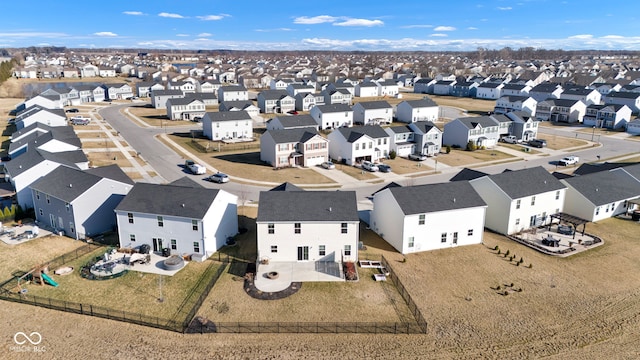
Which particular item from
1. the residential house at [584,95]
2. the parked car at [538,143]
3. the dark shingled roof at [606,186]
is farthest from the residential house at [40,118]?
the residential house at [584,95]

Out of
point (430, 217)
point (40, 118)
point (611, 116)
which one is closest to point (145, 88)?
point (40, 118)

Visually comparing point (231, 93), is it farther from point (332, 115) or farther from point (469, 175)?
point (469, 175)

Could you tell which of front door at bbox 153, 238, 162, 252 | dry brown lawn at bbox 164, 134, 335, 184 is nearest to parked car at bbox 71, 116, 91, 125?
dry brown lawn at bbox 164, 134, 335, 184

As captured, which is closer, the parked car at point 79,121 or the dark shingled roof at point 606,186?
the dark shingled roof at point 606,186

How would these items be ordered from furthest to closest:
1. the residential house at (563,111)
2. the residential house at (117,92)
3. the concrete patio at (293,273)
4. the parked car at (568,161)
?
the residential house at (117,92), the residential house at (563,111), the parked car at (568,161), the concrete patio at (293,273)

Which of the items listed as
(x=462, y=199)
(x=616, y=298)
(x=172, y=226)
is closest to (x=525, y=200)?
(x=462, y=199)

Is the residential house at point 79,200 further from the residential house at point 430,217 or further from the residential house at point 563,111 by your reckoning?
the residential house at point 563,111

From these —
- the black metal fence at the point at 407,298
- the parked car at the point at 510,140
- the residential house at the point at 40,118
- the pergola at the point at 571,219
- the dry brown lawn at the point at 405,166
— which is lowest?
the black metal fence at the point at 407,298
